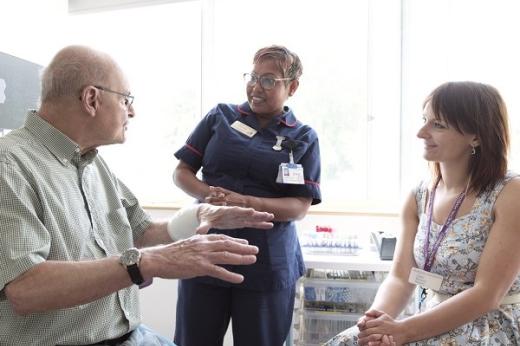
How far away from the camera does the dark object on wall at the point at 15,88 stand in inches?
97.0

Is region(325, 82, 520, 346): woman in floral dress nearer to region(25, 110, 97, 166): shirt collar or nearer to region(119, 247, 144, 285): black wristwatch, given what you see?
region(119, 247, 144, 285): black wristwatch

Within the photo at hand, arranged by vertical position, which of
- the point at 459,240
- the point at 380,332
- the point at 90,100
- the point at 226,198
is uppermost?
the point at 90,100

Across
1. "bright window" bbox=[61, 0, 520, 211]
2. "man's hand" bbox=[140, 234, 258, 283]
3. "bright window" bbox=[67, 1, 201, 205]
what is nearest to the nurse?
"man's hand" bbox=[140, 234, 258, 283]

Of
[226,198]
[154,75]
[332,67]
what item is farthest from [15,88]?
[332,67]

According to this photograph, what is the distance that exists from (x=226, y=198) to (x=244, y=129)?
1.05 ft

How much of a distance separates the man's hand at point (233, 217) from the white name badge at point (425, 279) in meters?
0.54

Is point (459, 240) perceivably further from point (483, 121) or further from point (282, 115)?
point (282, 115)

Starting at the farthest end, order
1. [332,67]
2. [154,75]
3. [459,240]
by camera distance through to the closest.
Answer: [154,75], [332,67], [459,240]

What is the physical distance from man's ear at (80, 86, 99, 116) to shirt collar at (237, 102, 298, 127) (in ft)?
2.38

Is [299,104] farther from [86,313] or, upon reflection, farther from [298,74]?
[86,313]

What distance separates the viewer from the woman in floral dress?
1250 millimetres

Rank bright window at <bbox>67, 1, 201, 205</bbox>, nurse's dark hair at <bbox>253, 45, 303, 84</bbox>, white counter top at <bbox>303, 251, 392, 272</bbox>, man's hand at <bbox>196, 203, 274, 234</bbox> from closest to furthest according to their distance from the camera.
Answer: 1. man's hand at <bbox>196, 203, 274, 234</bbox>
2. nurse's dark hair at <bbox>253, 45, 303, 84</bbox>
3. white counter top at <bbox>303, 251, 392, 272</bbox>
4. bright window at <bbox>67, 1, 201, 205</bbox>

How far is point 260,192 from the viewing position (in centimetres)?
165

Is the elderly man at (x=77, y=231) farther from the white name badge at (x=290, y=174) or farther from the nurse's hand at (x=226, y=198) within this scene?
the white name badge at (x=290, y=174)
